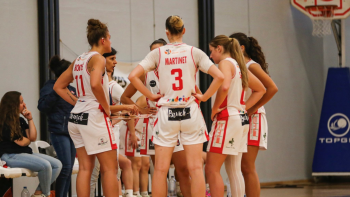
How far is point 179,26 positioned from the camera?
3.78 m

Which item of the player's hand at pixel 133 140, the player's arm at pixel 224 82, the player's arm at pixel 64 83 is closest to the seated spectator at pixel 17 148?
the player's hand at pixel 133 140

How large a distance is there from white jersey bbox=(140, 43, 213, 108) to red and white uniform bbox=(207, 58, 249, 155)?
0.38 meters

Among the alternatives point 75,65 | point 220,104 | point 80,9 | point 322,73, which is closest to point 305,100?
point 322,73

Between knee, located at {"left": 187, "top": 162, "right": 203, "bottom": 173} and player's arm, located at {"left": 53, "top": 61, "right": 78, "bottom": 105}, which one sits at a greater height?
player's arm, located at {"left": 53, "top": 61, "right": 78, "bottom": 105}

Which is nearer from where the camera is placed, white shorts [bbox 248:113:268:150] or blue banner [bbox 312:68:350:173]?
white shorts [bbox 248:113:268:150]

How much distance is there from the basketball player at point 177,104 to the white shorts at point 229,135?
21 cm

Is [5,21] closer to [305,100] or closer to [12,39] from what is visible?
[12,39]

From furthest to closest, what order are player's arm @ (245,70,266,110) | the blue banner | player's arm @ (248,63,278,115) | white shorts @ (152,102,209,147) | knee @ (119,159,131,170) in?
the blue banner → knee @ (119,159,131,170) → player's arm @ (248,63,278,115) → player's arm @ (245,70,266,110) → white shorts @ (152,102,209,147)

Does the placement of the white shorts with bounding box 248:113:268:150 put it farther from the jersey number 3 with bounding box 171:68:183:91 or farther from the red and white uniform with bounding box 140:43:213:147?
the jersey number 3 with bounding box 171:68:183:91

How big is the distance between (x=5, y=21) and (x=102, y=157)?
10.3 ft

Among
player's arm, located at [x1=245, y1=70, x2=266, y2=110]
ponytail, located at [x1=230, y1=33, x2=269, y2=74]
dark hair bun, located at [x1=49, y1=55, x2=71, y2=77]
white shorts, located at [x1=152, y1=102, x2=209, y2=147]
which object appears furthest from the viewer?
dark hair bun, located at [x1=49, y1=55, x2=71, y2=77]

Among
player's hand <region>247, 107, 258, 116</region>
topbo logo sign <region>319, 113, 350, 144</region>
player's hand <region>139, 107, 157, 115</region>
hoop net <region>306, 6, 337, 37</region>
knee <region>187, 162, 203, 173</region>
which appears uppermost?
hoop net <region>306, 6, 337, 37</region>

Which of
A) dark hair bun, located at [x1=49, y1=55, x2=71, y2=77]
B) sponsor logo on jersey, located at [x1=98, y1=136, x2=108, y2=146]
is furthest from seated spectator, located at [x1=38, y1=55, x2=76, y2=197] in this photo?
sponsor logo on jersey, located at [x1=98, y1=136, x2=108, y2=146]

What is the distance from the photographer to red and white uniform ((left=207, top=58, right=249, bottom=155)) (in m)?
3.93
